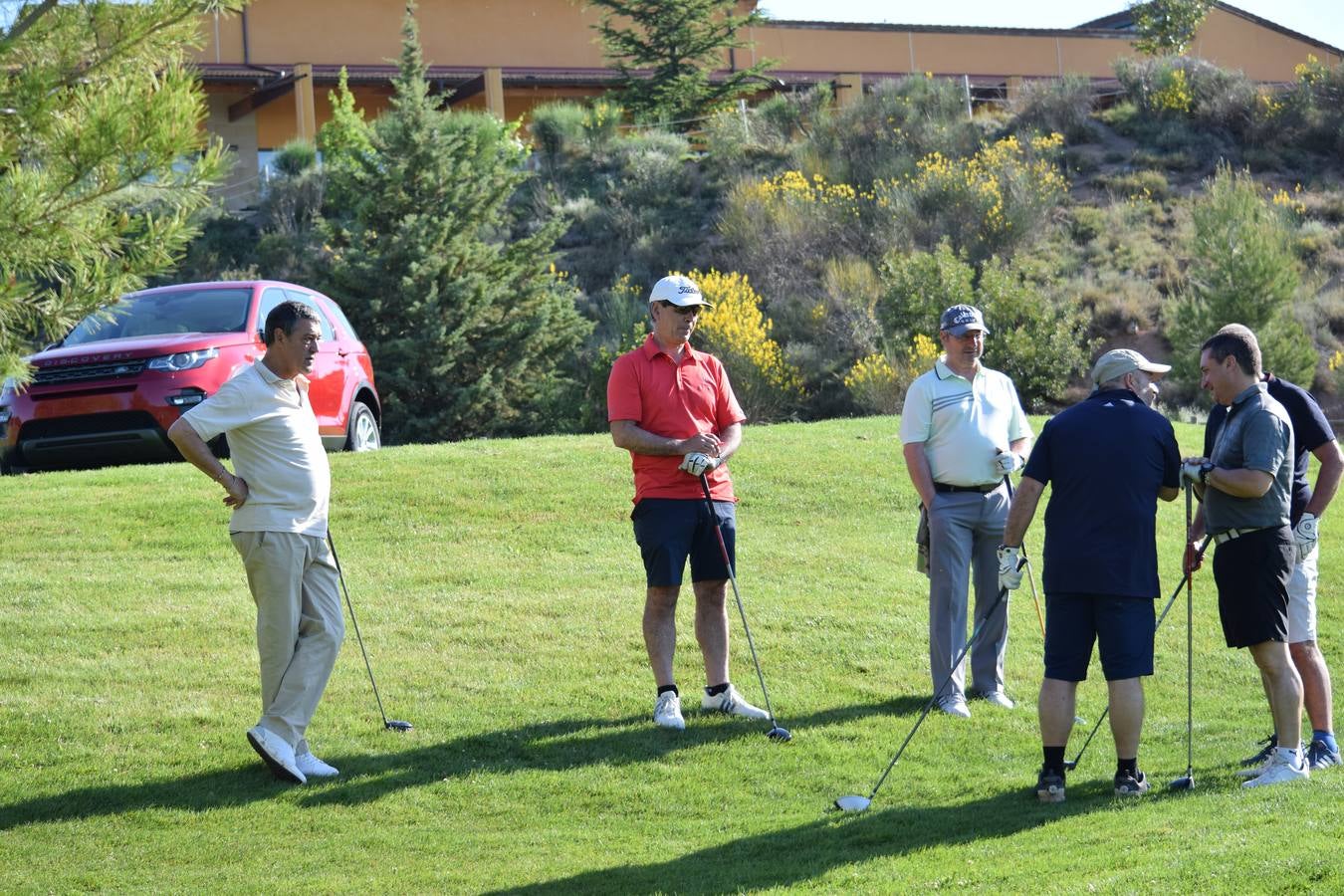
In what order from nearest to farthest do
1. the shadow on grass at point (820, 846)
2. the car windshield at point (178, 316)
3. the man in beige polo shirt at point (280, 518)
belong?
1. the shadow on grass at point (820, 846)
2. the man in beige polo shirt at point (280, 518)
3. the car windshield at point (178, 316)

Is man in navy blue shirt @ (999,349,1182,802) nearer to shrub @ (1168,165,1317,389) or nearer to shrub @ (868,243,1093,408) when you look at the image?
shrub @ (868,243,1093,408)

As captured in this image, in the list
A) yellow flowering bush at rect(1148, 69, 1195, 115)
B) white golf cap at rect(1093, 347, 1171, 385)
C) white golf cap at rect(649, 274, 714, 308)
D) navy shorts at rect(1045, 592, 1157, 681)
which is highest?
yellow flowering bush at rect(1148, 69, 1195, 115)

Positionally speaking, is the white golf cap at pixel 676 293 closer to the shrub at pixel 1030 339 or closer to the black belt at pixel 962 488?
the black belt at pixel 962 488

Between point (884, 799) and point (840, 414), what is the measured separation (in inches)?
719

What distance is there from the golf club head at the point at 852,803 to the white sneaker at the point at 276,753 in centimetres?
241

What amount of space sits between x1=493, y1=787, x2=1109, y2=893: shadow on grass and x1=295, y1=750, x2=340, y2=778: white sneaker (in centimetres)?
171

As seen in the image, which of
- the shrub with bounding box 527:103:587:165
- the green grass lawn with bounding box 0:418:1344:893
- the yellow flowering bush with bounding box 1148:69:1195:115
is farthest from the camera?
the yellow flowering bush with bounding box 1148:69:1195:115

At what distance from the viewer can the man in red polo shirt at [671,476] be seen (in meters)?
7.89

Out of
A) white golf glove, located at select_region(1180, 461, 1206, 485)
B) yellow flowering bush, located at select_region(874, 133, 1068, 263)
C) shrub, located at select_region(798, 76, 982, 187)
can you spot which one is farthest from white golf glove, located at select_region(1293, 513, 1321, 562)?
shrub, located at select_region(798, 76, 982, 187)

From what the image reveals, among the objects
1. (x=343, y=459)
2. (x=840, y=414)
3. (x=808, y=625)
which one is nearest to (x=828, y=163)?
(x=840, y=414)

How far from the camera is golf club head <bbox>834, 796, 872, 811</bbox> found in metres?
6.73

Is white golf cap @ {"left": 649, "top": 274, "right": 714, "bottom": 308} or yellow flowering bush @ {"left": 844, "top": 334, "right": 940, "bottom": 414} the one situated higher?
white golf cap @ {"left": 649, "top": 274, "right": 714, "bottom": 308}

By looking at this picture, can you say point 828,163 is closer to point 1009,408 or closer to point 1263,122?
point 1263,122

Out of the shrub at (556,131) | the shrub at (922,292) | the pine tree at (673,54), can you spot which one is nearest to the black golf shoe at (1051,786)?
the shrub at (922,292)
